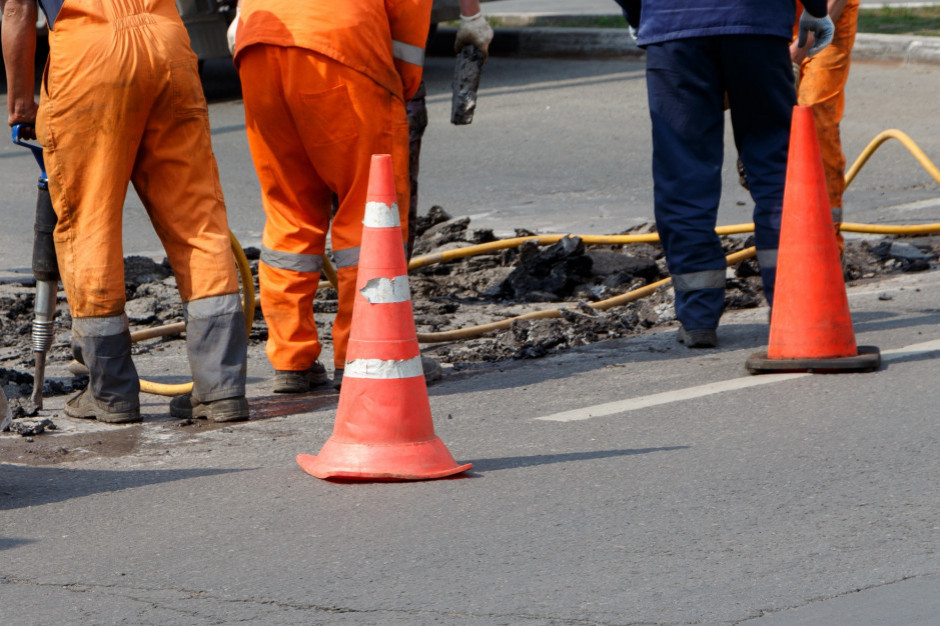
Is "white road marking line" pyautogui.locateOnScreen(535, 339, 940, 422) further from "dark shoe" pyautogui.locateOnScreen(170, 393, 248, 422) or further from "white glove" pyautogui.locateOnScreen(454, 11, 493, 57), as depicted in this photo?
"white glove" pyautogui.locateOnScreen(454, 11, 493, 57)

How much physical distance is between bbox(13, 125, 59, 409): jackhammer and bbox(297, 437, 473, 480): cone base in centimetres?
161

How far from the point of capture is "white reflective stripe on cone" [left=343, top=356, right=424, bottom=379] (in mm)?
4172

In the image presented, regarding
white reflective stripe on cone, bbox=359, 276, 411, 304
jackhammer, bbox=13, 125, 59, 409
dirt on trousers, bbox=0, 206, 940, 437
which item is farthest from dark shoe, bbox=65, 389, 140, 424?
white reflective stripe on cone, bbox=359, 276, 411, 304

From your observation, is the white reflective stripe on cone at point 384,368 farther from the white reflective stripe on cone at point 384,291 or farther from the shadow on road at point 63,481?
the shadow on road at point 63,481

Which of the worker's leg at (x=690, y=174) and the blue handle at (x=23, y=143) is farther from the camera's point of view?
the worker's leg at (x=690, y=174)

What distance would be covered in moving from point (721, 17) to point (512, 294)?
2089 millimetres

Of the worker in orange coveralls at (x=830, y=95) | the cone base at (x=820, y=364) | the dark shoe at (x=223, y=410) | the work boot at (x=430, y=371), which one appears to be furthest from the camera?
the worker in orange coveralls at (x=830, y=95)

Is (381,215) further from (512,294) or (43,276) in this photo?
(512,294)

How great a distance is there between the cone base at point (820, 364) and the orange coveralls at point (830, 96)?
1700 millimetres

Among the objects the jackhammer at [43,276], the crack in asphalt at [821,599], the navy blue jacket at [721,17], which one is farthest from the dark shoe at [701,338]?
the crack in asphalt at [821,599]

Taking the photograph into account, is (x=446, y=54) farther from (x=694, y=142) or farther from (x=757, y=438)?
(x=757, y=438)

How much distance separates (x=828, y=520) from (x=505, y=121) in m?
9.51

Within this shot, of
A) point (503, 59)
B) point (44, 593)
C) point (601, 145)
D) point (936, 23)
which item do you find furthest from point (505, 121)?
point (44, 593)

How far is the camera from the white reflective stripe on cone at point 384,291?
4.20 meters
